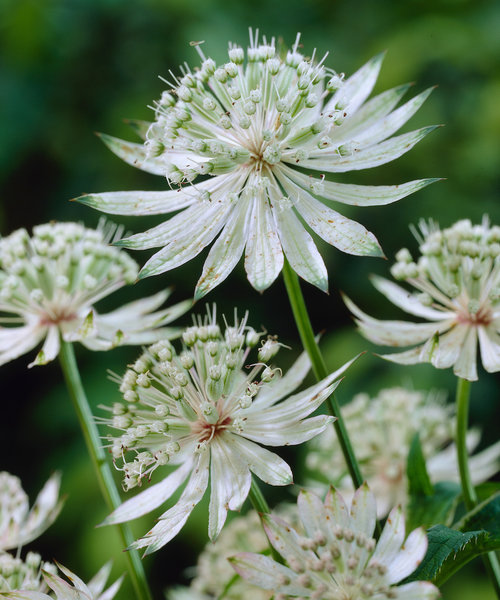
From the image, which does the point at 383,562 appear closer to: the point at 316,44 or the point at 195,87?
→ the point at 195,87

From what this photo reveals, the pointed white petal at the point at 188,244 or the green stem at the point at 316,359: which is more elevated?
the pointed white petal at the point at 188,244

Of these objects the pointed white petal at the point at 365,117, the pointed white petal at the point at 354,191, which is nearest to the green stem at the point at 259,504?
the pointed white petal at the point at 354,191

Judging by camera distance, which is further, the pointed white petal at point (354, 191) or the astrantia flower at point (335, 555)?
the pointed white petal at point (354, 191)

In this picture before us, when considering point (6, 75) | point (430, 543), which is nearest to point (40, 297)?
point (430, 543)

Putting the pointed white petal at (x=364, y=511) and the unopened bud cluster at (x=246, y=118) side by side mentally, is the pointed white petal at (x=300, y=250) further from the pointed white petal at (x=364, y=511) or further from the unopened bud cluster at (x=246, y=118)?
the pointed white petal at (x=364, y=511)

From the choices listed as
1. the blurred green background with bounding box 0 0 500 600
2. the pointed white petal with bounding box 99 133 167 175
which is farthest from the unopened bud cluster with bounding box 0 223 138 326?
the blurred green background with bounding box 0 0 500 600

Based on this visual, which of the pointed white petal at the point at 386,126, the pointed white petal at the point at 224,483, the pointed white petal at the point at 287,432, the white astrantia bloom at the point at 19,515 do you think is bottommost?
the white astrantia bloom at the point at 19,515
